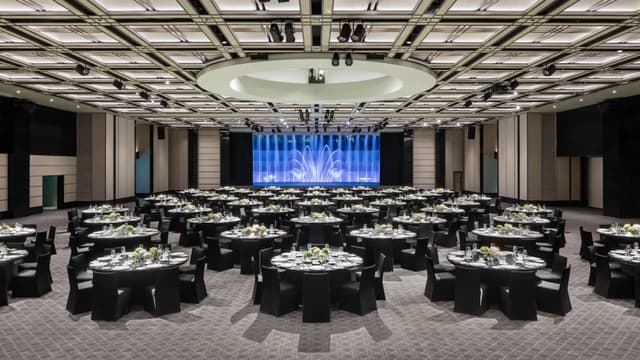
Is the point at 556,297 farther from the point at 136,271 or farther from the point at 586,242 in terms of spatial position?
the point at 136,271

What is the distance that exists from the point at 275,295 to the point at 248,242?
295 cm

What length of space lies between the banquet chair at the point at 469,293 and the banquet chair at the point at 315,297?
185 cm

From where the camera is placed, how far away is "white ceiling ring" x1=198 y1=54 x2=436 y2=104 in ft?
A: 31.7

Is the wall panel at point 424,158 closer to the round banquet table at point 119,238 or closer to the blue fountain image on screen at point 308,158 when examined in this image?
the blue fountain image on screen at point 308,158

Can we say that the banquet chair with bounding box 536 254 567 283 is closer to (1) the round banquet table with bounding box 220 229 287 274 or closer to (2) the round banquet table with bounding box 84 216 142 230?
(1) the round banquet table with bounding box 220 229 287 274

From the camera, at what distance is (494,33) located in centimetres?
825

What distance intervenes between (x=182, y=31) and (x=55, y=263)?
17.8 ft

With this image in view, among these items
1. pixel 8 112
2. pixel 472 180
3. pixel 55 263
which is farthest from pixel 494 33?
pixel 472 180

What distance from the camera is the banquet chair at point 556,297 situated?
620 centimetres

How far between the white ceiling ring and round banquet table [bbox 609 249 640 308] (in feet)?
17.5

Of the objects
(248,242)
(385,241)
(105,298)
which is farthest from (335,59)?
(105,298)

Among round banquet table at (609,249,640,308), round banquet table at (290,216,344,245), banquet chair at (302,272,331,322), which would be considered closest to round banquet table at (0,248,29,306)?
banquet chair at (302,272,331,322)

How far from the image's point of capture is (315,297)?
596 cm

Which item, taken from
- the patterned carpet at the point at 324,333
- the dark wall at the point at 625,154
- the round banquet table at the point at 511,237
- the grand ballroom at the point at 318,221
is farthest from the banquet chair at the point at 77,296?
the dark wall at the point at 625,154
